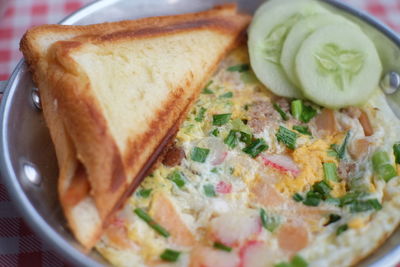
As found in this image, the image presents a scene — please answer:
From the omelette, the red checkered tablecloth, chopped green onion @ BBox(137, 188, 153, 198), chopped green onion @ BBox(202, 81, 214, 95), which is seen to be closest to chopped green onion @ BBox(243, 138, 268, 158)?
the omelette

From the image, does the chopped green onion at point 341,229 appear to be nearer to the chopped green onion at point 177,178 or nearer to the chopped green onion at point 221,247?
the chopped green onion at point 221,247

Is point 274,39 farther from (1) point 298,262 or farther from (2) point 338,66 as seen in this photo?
(1) point 298,262

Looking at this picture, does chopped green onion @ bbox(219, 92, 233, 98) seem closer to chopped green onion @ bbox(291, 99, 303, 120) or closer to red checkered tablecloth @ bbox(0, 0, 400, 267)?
chopped green onion @ bbox(291, 99, 303, 120)

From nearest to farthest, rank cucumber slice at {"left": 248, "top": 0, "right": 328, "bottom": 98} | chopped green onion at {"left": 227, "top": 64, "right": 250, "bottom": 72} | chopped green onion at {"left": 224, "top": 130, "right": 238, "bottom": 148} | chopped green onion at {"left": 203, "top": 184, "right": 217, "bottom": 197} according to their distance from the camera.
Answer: chopped green onion at {"left": 203, "top": 184, "right": 217, "bottom": 197}
chopped green onion at {"left": 224, "top": 130, "right": 238, "bottom": 148}
cucumber slice at {"left": 248, "top": 0, "right": 328, "bottom": 98}
chopped green onion at {"left": 227, "top": 64, "right": 250, "bottom": 72}

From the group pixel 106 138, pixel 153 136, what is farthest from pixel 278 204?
pixel 106 138

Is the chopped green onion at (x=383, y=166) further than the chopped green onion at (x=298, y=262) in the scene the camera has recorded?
Yes

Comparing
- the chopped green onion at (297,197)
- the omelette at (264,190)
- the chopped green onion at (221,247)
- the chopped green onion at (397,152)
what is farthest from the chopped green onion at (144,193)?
the chopped green onion at (397,152)
